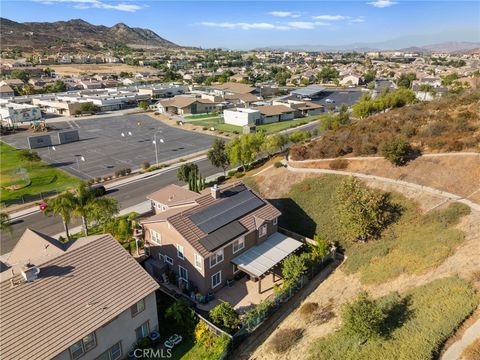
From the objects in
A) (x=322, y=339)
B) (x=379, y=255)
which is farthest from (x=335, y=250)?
(x=322, y=339)

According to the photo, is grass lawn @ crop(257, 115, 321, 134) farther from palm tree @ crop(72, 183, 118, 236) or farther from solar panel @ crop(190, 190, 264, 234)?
palm tree @ crop(72, 183, 118, 236)

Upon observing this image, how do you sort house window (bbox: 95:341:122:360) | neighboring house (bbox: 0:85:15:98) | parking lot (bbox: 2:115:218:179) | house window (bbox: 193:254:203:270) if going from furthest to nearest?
neighboring house (bbox: 0:85:15:98)
parking lot (bbox: 2:115:218:179)
house window (bbox: 193:254:203:270)
house window (bbox: 95:341:122:360)

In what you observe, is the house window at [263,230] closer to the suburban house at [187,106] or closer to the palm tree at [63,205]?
the palm tree at [63,205]

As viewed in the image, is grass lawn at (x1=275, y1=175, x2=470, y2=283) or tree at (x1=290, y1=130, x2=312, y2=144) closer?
grass lawn at (x1=275, y1=175, x2=470, y2=283)

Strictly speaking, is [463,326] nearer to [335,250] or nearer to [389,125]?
[335,250]

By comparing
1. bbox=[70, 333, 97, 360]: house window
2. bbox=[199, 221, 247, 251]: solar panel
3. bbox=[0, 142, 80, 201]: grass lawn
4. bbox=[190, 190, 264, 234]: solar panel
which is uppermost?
bbox=[190, 190, 264, 234]: solar panel

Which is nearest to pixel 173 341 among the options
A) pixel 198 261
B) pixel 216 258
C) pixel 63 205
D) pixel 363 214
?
pixel 198 261

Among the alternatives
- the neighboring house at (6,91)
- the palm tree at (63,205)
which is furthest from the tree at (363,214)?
the neighboring house at (6,91)

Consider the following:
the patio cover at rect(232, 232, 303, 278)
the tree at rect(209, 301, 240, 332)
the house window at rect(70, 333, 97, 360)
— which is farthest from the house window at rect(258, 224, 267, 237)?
the house window at rect(70, 333, 97, 360)

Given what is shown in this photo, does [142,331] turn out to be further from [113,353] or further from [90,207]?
[90,207]
